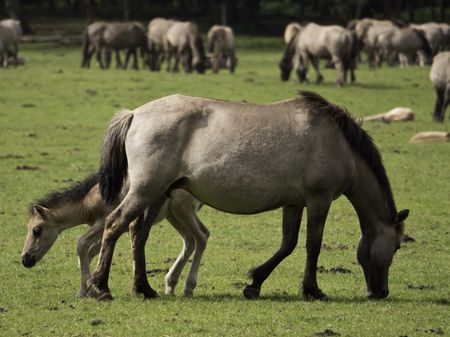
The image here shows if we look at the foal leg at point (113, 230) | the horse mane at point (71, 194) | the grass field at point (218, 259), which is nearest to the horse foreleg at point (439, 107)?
the grass field at point (218, 259)

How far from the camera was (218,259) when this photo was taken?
13.4 meters

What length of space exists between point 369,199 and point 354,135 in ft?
2.33

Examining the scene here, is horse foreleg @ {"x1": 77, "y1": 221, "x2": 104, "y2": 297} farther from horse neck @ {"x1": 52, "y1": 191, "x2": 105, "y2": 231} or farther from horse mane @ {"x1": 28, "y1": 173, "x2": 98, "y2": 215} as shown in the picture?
horse mane @ {"x1": 28, "y1": 173, "x2": 98, "y2": 215}

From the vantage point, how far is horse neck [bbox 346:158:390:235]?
428 inches

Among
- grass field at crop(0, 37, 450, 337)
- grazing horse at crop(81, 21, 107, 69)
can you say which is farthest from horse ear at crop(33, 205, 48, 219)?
grazing horse at crop(81, 21, 107, 69)

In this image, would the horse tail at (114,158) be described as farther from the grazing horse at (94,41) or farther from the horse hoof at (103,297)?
the grazing horse at (94,41)

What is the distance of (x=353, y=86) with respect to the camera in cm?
3575

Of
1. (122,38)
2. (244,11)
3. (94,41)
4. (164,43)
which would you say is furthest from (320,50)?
(244,11)

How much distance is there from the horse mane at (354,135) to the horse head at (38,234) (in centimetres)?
315

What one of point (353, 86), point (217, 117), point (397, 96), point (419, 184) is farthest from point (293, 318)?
point (353, 86)

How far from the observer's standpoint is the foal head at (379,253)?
10.8 metres

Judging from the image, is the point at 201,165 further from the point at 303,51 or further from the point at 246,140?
the point at 303,51

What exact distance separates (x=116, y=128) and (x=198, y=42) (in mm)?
31160

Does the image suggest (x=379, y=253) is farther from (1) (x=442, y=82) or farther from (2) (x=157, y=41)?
(2) (x=157, y=41)
